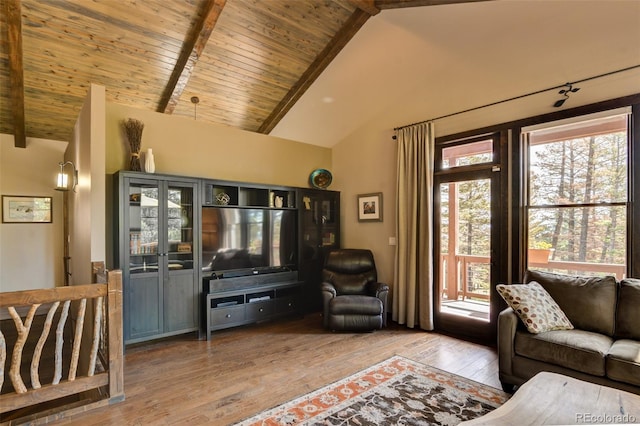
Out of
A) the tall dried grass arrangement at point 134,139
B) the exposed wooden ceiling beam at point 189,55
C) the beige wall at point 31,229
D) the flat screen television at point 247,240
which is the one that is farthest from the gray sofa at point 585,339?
the beige wall at point 31,229

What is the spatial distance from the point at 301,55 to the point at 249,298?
3.23 metres

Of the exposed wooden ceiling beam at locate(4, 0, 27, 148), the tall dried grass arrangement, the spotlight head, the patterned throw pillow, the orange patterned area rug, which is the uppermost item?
the exposed wooden ceiling beam at locate(4, 0, 27, 148)

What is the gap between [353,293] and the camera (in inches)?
179

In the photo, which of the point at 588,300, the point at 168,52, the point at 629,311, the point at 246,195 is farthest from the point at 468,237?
the point at 168,52

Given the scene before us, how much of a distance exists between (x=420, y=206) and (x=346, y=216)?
152 centimetres

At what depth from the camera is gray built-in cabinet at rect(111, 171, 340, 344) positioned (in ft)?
11.8

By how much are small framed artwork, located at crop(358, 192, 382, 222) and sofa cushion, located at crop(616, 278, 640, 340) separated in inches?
112

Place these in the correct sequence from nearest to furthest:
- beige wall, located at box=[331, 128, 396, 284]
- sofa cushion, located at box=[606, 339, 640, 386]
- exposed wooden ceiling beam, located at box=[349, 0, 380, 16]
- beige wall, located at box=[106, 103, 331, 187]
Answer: sofa cushion, located at box=[606, 339, 640, 386] → exposed wooden ceiling beam, located at box=[349, 0, 380, 16] → beige wall, located at box=[106, 103, 331, 187] → beige wall, located at box=[331, 128, 396, 284]

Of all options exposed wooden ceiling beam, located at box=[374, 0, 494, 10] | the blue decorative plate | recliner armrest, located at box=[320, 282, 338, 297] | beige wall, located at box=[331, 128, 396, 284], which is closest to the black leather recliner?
recliner armrest, located at box=[320, 282, 338, 297]

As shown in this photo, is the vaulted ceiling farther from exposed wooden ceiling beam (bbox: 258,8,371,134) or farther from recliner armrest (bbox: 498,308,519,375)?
recliner armrest (bbox: 498,308,519,375)

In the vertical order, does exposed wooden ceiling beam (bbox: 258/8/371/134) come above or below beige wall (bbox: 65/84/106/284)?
above

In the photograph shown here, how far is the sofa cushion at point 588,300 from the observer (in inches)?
105

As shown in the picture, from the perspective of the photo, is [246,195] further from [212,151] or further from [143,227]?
[143,227]

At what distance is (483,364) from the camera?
318 cm
